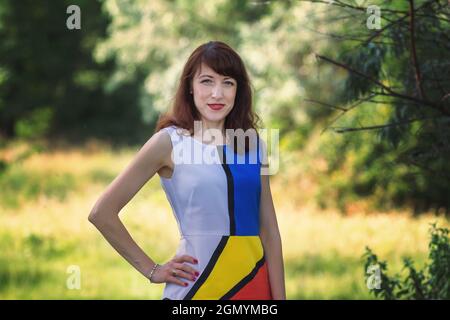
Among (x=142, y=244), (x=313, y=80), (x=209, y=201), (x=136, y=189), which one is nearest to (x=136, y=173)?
(x=136, y=189)

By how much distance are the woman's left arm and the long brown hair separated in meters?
0.19

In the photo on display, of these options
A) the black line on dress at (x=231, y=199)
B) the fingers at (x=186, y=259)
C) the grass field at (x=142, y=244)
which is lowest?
the fingers at (x=186, y=259)

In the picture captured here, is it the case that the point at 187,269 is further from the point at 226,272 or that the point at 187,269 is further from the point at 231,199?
the point at 231,199

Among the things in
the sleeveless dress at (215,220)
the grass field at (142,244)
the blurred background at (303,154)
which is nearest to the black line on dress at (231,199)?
the sleeveless dress at (215,220)

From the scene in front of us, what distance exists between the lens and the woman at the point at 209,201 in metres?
2.97

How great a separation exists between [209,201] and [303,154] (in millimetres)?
12591

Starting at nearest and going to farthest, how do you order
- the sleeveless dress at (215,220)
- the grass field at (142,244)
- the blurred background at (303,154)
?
the sleeveless dress at (215,220) → the blurred background at (303,154) → the grass field at (142,244)

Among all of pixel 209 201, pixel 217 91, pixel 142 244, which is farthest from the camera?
pixel 142 244

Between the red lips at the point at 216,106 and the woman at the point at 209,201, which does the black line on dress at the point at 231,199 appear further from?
the red lips at the point at 216,106

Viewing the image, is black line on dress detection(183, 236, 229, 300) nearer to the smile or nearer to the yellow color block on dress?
the yellow color block on dress

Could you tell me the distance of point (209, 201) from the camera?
296 centimetres
